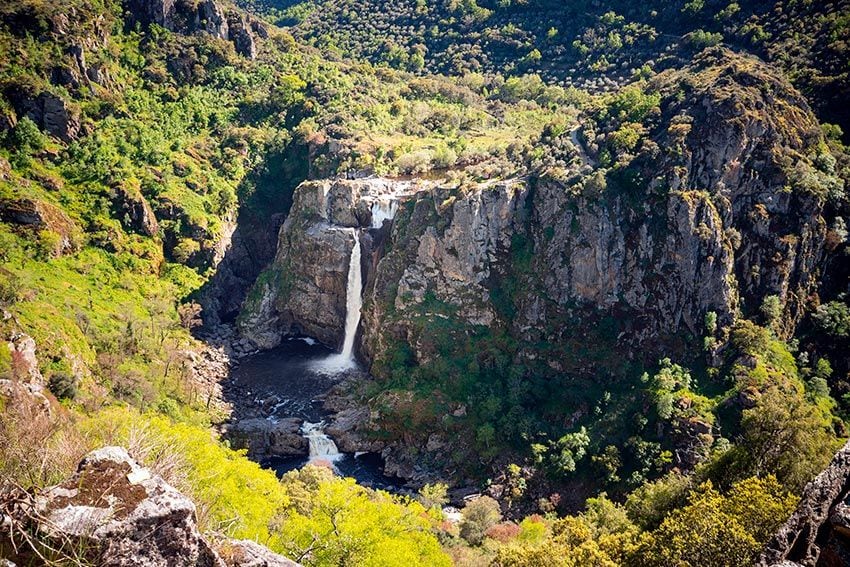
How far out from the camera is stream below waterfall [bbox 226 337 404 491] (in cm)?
5541

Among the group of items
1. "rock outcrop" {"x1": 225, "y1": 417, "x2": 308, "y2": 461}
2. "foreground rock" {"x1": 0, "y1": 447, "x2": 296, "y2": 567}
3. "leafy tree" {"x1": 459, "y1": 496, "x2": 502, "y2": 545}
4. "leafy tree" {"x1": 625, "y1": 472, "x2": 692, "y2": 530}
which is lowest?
"rock outcrop" {"x1": 225, "y1": 417, "x2": 308, "y2": 461}

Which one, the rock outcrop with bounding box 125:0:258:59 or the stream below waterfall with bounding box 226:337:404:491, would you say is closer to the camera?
the stream below waterfall with bounding box 226:337:404:491

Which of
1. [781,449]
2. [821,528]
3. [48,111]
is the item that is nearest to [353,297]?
[48,111]

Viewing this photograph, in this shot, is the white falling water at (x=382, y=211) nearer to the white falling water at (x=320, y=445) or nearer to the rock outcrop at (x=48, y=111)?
the white falling water at (x=320, y=445)

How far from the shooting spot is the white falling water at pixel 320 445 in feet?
186

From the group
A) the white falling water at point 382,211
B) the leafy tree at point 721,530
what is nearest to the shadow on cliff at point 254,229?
the white falling water at point 382,211

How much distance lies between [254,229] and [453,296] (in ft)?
123

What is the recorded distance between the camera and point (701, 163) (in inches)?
2264

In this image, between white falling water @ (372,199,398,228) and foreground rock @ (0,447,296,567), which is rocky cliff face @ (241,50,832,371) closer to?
white falling water @ (372,199,398,228)

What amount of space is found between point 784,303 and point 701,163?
1477 cm

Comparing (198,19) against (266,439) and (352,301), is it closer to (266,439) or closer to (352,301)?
(352,301)

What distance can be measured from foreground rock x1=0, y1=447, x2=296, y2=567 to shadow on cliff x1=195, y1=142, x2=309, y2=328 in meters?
69.1

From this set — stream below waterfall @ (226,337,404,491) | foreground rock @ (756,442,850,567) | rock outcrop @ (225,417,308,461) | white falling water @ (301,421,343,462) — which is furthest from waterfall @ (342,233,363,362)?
foreground rock @ (756,442,850,567)

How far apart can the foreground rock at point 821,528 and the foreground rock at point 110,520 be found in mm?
11577
